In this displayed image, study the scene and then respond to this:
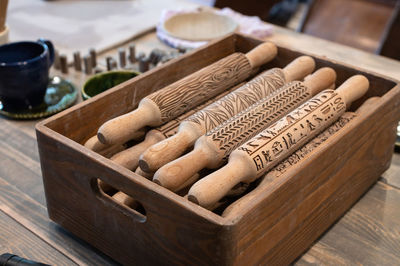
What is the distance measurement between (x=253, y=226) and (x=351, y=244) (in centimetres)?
22

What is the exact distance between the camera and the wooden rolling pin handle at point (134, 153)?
2.11ft

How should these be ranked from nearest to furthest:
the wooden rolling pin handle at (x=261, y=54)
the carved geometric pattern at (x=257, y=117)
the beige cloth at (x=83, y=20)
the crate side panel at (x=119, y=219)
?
1. the crate side panel at (x=119, y=219)
2. the carved geometric pattern at (x=257, y=117)
3. the wooden rolling pin handle at (x=261, y=54)
4. the beige cloth at (x=83, y=20)

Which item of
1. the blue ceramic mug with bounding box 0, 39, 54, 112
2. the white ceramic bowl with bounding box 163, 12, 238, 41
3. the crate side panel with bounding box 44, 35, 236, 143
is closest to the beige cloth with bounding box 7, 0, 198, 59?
the white ceramic bowl with bounding box 163, 12, 238, 41

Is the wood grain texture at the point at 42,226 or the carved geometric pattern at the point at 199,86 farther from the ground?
the carved geometric pattern at the point at 199,86

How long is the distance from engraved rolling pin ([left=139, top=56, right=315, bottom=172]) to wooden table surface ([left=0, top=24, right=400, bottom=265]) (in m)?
0.15

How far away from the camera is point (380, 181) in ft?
2.63

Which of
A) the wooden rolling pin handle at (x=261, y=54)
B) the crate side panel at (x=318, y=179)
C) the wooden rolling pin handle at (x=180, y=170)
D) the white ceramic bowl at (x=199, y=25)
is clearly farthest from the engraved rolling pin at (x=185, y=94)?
the white ceramic bowl at (x=199, y=25)

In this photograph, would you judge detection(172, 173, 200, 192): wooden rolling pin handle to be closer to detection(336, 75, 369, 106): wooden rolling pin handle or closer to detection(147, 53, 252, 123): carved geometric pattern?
detection(147, 53, 252, 123): carved geometric pattern

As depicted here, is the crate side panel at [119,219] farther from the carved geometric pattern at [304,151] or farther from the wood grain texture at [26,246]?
the carved geometric pattern at [304,151]

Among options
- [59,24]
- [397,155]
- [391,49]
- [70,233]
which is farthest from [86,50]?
[391,49]

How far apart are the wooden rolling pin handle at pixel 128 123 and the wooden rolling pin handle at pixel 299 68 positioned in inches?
9.1

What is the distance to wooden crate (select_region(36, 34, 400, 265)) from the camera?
52 cm

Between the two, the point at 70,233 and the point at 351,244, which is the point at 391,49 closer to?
the point at 351,244

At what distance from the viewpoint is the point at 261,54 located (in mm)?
852
